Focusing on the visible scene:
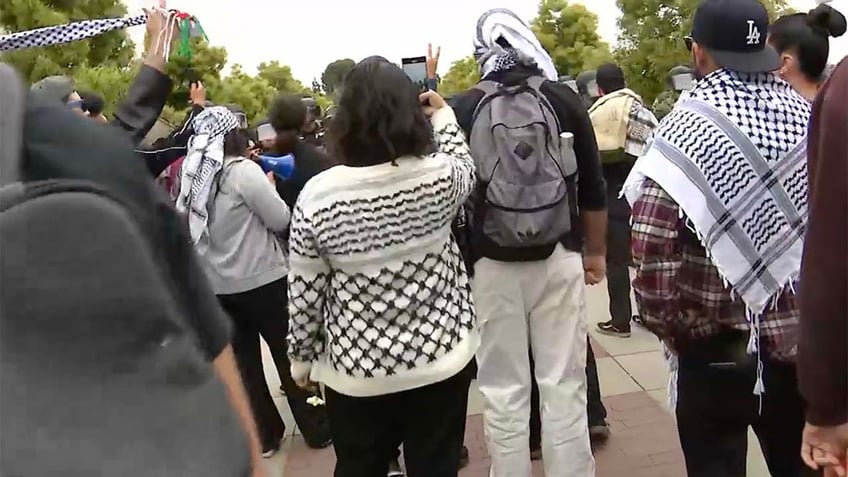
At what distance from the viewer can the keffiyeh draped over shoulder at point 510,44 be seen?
317cm

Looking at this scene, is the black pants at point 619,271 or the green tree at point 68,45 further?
the green tree at point 68,45

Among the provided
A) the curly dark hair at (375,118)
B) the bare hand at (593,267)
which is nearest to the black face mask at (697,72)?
the curly dark hair at (375,118)

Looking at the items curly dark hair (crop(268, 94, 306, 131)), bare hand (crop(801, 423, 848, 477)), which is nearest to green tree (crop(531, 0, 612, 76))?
curly dark hair (crop(268, 94, 306, 131))

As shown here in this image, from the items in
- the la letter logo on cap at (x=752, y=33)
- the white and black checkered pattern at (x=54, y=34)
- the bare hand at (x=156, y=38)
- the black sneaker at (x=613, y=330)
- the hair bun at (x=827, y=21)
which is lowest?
the black sneaker at (x=613, y=330)

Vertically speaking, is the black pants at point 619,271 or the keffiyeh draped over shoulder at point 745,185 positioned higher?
the keffiyeh draped over shoulder at point 745,185

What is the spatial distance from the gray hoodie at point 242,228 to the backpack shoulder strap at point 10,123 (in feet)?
9.43

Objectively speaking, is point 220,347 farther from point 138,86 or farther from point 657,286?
point 657,286

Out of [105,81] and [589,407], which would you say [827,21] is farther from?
[105,81]

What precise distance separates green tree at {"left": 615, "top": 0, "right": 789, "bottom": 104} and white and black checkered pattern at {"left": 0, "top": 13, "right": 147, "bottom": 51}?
86.6 feet

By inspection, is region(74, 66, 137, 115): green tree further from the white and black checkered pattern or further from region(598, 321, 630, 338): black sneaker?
the white and black checkered pattern

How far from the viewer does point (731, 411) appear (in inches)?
102

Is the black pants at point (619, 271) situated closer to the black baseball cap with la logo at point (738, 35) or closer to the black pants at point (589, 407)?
the black pants at point (589, 407)

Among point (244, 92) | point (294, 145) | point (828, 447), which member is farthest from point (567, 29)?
point (828, 447)

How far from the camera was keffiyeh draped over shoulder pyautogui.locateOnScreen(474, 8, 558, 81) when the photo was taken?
317cm
